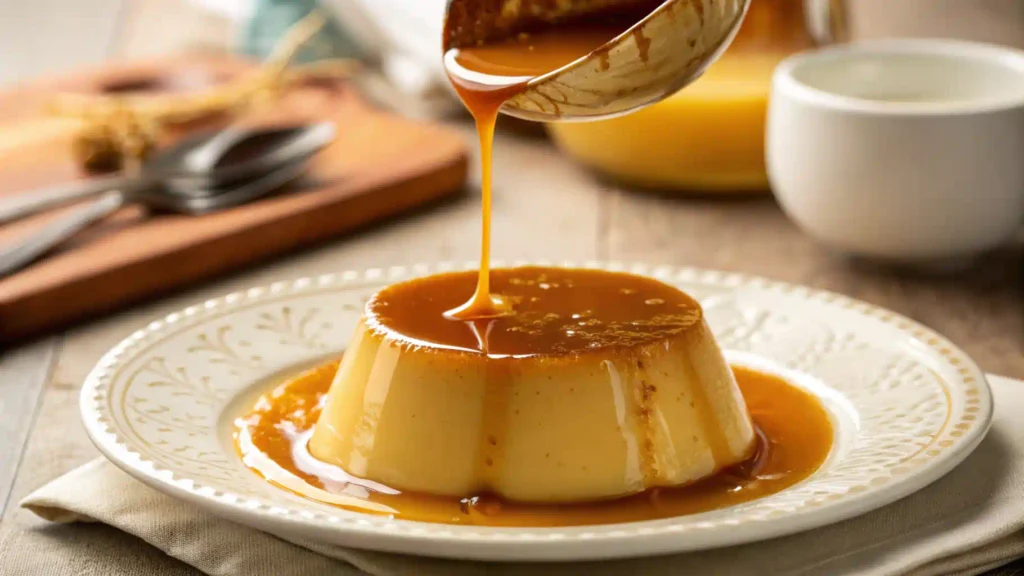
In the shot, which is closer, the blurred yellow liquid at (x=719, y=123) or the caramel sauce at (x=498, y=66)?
the caramel sauce at (x=498, y=66)

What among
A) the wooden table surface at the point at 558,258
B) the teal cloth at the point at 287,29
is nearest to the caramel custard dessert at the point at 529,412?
the wooden table surface at the point at 558,258

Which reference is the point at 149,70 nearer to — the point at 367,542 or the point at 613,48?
the point at 613,48

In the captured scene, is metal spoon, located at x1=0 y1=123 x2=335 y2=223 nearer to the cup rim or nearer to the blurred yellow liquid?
the blurred yellow liquid

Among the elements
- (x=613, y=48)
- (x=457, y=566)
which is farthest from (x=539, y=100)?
(x=457, y=566)

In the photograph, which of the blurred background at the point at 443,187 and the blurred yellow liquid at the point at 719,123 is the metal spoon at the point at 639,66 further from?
the blurred yellow liquid at the point at 719,123

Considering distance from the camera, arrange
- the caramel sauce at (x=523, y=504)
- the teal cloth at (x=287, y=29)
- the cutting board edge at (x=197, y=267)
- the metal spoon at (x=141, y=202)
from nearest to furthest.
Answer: the caramel sauce at (x=523, y=504) → the cutting board edge at (x=197, y=267) → the metal spoon at (x=141, y=202) → the teal cloth at (x=287, y=29)

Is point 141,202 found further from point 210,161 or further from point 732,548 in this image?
point 732,548
